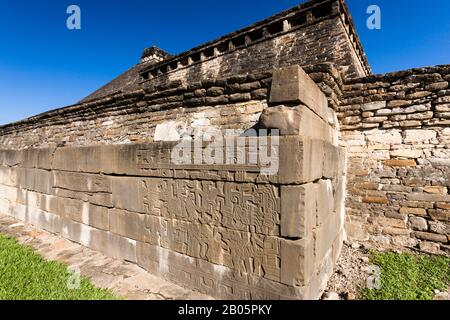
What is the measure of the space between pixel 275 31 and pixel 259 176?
6.99m

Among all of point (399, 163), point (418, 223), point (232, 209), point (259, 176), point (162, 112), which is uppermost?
point (162, 112)

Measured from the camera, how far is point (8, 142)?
431 inches

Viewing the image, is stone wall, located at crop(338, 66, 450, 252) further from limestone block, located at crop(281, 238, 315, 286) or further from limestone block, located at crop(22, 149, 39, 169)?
limestone block, located at crop(22, 149, 39, 169)

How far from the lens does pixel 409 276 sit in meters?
3.01

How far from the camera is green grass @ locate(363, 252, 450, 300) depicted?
104 inches

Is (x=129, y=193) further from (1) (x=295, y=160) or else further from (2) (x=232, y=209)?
(1) (x=295, y=160)

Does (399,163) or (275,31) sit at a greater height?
(275,31)

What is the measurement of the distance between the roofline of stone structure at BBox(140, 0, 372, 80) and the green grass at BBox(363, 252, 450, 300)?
5.57 metres

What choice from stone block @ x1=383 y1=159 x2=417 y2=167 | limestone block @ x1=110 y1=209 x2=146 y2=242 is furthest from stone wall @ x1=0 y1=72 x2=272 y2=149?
stone block @ x1=383 y1=159 x2=417 y2=167

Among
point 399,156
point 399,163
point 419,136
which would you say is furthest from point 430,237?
point 419,136

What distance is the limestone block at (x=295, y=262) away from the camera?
6.75 ft

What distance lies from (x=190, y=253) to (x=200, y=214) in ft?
1.51

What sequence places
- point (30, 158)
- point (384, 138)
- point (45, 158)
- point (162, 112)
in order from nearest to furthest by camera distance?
1. point (384, 138)
2. point (45, 158)
3. point (30, 158)
4. point (162, 112)
